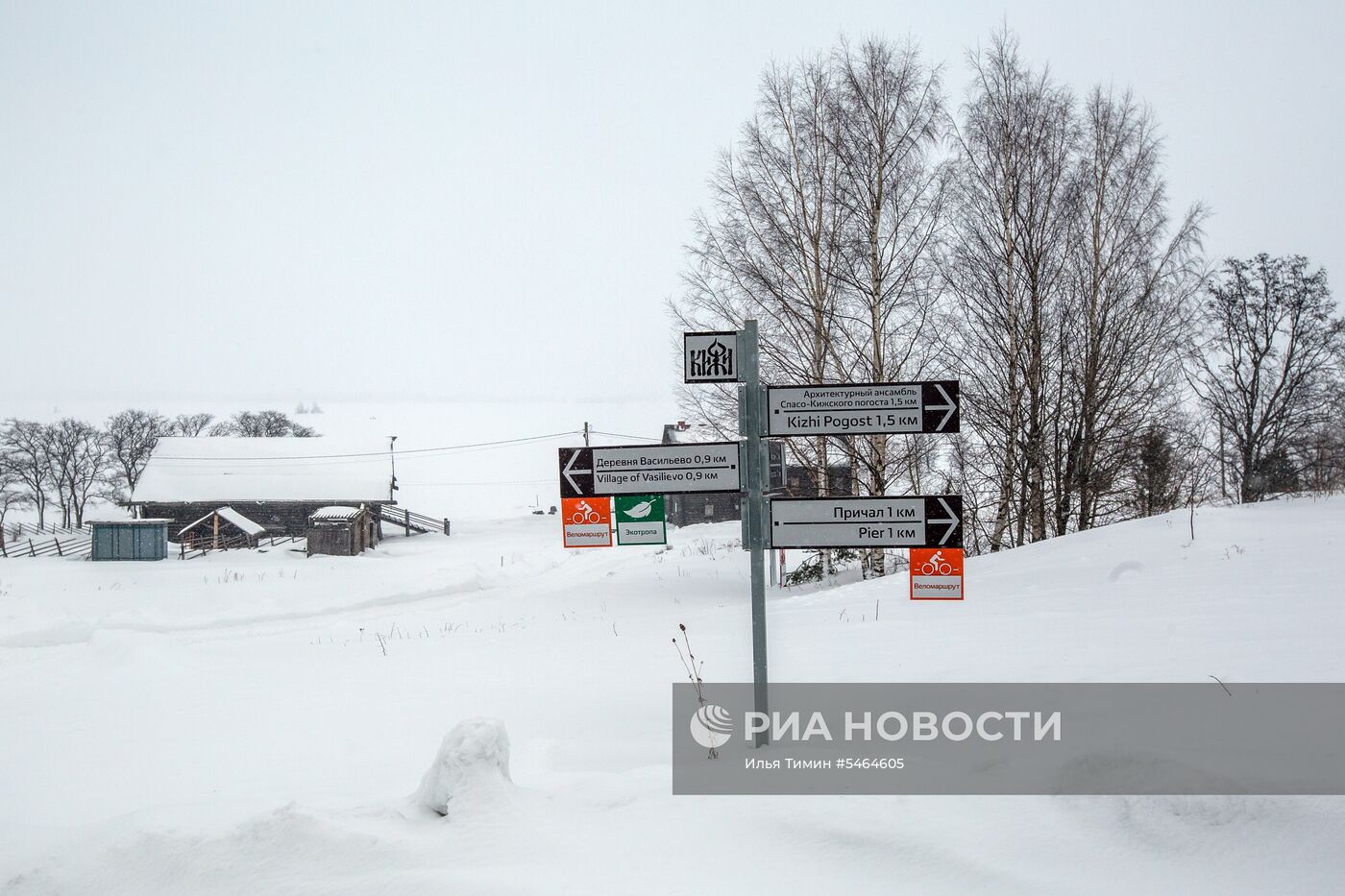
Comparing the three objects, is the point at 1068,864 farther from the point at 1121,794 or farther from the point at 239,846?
the point at 239,846

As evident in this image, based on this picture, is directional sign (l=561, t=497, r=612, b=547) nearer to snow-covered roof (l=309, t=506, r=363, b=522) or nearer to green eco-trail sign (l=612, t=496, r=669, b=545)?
green eco-trail sign (l=612, t=496, r=669, b=545)

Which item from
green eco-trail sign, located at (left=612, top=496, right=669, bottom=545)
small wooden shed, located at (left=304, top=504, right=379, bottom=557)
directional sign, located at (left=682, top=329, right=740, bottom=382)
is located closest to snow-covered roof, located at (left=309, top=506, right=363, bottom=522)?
small wooden shed, located at (left=304, top=504, right=379, bottom=557)

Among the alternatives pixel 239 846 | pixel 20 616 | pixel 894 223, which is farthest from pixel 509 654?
pixel 20 616

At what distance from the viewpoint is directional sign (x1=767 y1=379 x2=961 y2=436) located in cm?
443

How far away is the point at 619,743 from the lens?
4941 mm

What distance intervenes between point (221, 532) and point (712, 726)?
4127cm

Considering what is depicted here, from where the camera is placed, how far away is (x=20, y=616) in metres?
13.9

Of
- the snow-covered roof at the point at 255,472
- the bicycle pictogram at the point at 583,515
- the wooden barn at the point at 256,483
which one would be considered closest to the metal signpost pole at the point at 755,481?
the bicycle pictogram at the point at 583,515

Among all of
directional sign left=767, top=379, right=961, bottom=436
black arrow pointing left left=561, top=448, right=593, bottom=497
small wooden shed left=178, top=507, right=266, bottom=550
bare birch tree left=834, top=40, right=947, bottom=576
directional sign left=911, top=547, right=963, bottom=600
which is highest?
bare birch tree left=834, top=40, right=947, bottom=576

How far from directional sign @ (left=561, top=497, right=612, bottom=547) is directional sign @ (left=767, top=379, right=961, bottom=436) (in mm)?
1435

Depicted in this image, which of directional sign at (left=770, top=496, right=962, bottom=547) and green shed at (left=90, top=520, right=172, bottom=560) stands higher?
directional sign at (left=770, top=496, right=962, bottom=547)

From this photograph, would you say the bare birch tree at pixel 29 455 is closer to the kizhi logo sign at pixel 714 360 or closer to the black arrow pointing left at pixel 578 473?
the black arrow pointing left at pixel 578 473

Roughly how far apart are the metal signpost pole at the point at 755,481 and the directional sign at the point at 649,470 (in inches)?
5.0

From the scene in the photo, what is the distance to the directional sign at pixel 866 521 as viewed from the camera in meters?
4.39
